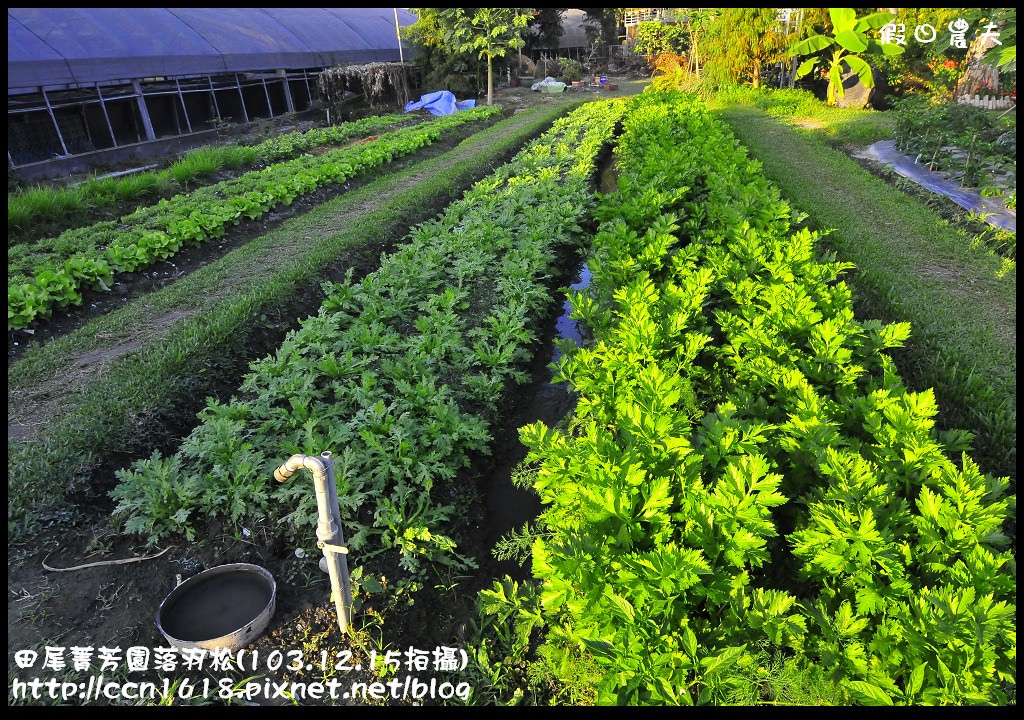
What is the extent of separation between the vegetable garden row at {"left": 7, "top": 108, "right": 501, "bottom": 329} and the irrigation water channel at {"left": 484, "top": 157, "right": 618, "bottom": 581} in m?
5.27

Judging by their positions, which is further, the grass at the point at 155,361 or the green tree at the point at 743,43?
the green tree at the point at 743,43

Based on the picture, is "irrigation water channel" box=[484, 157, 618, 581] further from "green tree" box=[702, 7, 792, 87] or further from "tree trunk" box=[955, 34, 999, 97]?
"green tree" box=[702, 7, 792, 87]

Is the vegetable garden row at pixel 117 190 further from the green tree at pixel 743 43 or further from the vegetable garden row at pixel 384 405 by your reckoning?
the green tree at pixel 743 43

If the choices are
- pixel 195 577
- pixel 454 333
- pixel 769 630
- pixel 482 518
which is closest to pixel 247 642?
pixel 195 577

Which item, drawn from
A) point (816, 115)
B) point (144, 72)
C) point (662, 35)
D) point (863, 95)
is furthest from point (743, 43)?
point (144, 72)

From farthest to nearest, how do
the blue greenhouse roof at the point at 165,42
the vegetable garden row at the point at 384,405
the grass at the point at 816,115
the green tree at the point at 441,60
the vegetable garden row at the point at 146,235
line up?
the green tree at the point at 441,60 → the grass at the point at 816,115 → the blue greenhouse roof at the point at 165,42 → the vegetable garden row at the point at 146,235 → the vegetable garden row at the point at 384,405

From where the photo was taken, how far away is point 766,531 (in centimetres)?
259

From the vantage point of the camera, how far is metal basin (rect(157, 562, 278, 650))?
2.93 meters

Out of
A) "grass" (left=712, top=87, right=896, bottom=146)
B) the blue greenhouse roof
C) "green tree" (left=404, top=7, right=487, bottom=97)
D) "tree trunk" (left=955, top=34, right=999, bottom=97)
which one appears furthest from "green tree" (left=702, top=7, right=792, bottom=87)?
the blue greenhouse roof

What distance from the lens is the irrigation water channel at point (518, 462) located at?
13.8 ft

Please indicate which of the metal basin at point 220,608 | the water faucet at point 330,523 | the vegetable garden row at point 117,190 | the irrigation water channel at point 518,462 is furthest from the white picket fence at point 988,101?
the metal basin at point 220,608

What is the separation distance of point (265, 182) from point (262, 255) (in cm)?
357

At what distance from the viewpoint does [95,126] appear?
1488cm

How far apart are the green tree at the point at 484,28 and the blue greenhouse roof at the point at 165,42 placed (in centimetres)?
386
